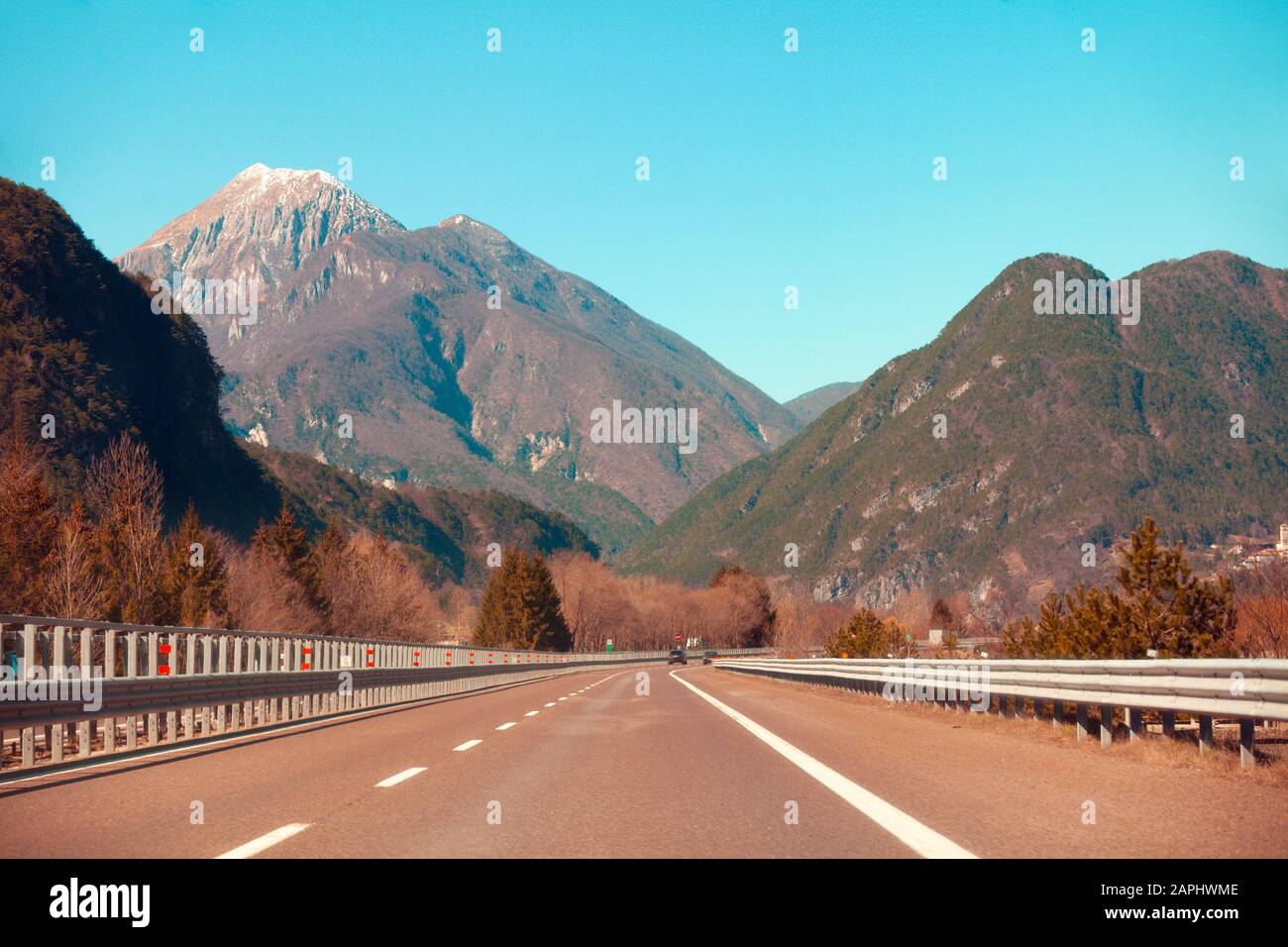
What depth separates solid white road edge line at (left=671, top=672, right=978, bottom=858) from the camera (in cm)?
765

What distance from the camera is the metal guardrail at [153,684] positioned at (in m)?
13.1

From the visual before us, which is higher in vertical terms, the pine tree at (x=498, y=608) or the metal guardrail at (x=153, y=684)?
the metal guardrail at (x=153, y=684)

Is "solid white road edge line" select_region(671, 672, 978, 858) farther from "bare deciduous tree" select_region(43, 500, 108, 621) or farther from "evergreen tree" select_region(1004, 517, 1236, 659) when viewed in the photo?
"bare deciduous tree" select_region(43, 500, 108, 621)

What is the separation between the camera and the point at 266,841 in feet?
26.6

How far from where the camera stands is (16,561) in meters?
69.0

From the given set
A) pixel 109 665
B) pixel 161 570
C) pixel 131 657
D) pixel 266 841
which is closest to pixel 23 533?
pixel 161 570

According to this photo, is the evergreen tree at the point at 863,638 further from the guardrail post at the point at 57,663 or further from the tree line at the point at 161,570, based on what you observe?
the guardrail post at the point at 57,663

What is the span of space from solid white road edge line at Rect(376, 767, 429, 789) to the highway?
0.04m

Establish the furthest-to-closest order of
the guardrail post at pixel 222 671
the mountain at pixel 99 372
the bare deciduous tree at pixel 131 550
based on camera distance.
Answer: the mountain at pixel 99 372 < the bare deciduous tree at pixel 131 550 < the guardrail post at pixel 222 671

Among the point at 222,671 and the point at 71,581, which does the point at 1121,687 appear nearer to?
the point at 222,671

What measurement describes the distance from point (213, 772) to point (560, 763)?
3341 millimetres

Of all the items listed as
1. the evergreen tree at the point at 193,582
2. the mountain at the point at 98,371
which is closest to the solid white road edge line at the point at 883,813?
the evergreen tree at the point at 193,582

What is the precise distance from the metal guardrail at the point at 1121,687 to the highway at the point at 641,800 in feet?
1.96
